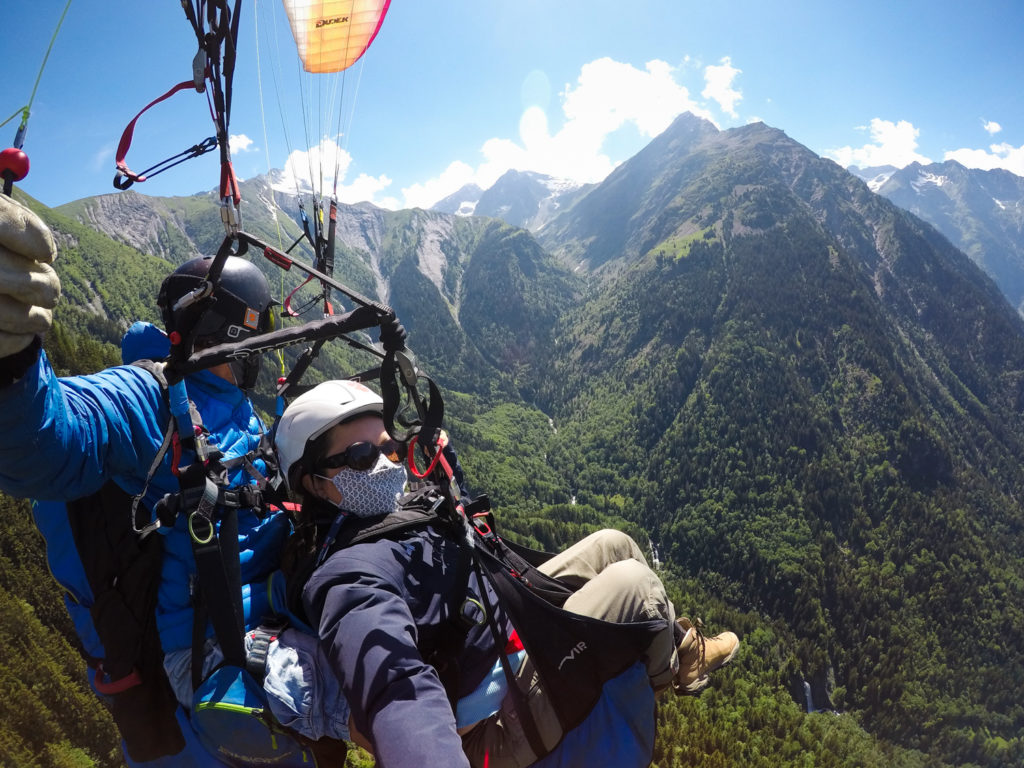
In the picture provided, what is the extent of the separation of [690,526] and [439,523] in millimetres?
130302

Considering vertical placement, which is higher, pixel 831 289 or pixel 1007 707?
pixel 831 289

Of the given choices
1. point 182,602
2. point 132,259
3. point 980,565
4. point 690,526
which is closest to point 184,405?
point 182,602

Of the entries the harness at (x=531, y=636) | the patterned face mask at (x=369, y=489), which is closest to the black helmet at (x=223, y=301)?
the patterned face mask at (x=369, y=489)

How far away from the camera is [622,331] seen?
195 metres

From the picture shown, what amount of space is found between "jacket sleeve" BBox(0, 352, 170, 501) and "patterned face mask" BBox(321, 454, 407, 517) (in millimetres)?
992

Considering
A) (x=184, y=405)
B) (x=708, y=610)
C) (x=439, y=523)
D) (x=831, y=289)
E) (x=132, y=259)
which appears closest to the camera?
(x=184, y=405)

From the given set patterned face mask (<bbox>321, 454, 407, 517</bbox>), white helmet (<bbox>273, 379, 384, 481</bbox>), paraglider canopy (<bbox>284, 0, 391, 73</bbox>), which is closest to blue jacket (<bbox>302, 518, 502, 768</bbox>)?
patterned face mask (<bbox>321, 454, 407, 517</bbox>)

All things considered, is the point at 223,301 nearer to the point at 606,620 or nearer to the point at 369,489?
the point at 369,489

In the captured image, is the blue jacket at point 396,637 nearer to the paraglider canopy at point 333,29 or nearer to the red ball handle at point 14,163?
the red ball handle at point 14,163

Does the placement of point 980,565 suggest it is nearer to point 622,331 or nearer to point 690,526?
point 690,526

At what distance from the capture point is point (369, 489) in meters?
3.16

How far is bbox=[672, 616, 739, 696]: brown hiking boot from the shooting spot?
11.2 feet

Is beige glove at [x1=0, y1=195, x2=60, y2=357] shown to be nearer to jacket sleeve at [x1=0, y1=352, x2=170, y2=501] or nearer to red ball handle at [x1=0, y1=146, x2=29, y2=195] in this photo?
jacket sleeve at [x1=0, y1=352, x2=170, y2=501]

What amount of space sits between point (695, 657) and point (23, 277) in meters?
3.97
